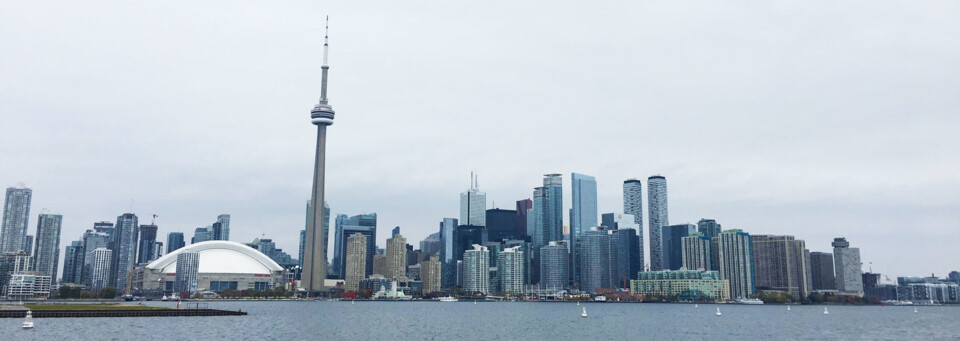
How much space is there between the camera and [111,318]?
127 m

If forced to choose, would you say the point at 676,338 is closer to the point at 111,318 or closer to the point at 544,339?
the point at 544,339

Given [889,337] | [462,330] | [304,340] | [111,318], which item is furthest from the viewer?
[111,318]

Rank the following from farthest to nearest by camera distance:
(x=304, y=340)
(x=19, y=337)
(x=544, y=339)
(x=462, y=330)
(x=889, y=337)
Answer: (x=462, y=330)
(x=889, y=337)
(x=544, y=339)
(x=304, y=340)
(x=19, y=337)

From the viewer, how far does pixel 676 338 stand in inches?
4063

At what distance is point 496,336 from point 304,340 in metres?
26.6

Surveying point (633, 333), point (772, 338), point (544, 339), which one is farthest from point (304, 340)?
point (772, 338)

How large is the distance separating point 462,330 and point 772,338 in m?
45.1

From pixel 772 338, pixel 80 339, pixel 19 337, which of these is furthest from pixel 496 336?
pixel 19 337

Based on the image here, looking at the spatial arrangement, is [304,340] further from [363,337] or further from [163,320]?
[163,320]

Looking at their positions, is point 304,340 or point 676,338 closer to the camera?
point 304,340

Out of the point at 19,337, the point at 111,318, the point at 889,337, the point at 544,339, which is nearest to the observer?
the point at 19,337

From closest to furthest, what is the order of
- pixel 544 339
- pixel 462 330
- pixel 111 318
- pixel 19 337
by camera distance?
pixel 19 337, pixel 544 339, pixel 462 330, pixel 111 318

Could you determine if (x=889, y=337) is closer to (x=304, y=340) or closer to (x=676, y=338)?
(x=676, y=338)

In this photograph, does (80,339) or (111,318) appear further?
(111,318)
